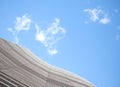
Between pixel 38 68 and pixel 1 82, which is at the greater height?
pixel 38 68

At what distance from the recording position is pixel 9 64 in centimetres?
270

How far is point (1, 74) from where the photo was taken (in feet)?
7.53

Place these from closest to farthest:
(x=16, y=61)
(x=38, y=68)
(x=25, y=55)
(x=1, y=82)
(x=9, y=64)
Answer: (x=1, y=82), (x=9, y=64), (x=16, y=61), (x=38, y=68), (x=25, y=55)

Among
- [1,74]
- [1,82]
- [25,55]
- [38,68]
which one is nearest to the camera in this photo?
[1,82]

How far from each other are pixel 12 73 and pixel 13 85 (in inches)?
11.8

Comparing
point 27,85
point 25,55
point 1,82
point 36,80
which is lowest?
point 1,82

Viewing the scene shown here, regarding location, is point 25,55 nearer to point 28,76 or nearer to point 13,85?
point 28,76

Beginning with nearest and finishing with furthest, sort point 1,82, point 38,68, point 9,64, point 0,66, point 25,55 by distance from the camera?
point 1,82, point 0,66, point 9,64, point 38,68, point 25,55

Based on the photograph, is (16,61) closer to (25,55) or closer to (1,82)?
(25,55)

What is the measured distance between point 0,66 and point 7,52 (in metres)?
0.53

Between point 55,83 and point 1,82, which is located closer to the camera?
point 1,82

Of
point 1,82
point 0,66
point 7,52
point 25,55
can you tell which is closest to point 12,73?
point 0,66

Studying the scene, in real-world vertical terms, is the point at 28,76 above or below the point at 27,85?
above

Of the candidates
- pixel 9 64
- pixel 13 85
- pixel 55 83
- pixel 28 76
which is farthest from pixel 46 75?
pixel 13 85
